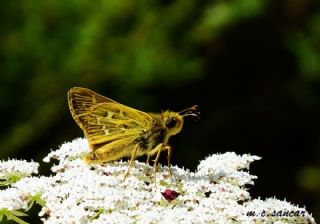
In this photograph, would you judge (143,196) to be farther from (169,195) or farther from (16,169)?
(16,169)

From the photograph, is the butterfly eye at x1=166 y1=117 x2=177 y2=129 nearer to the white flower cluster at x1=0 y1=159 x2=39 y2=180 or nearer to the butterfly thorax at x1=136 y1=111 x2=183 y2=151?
the butterfly thorax at x1=136 y1=111 x2=183 y2=151

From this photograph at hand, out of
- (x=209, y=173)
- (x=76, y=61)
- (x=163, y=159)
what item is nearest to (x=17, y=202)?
(x=209, y=173)

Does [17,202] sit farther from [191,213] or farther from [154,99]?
[154,99]

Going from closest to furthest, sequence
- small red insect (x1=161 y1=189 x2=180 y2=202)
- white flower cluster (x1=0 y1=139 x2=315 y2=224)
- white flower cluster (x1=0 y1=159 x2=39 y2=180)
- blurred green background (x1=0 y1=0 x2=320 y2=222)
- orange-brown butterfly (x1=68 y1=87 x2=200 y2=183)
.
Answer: white flower cluster (x1=0 y1=139 x2=315 y2=224)
small red insect (x1=161 y1=189 x2=180 y2=202)
white flower cluster (x1=0 y1=159 x2=39 y2=180)
orange-brown butterfly (x1=68 y1=87 x2=200 y2=183)
blurred green background (x1=0 y1=0 x2=320 y2=222)

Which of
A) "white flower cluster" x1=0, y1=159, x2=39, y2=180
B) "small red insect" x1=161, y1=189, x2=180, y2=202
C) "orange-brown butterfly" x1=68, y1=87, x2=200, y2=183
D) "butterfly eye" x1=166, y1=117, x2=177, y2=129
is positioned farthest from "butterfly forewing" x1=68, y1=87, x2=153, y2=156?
"small red insect" x1=161, y1=189, x2=180, y2=202

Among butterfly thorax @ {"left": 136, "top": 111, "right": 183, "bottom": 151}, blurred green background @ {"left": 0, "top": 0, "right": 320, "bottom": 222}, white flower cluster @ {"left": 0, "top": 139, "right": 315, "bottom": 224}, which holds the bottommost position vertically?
white flower cluster @ {"left": 0, "top": 139, "right": 315, "bottom": 224}

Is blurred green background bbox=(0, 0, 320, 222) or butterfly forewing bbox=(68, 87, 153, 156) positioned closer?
butterfly forewing bbox=(68, 87, 153, 156)
